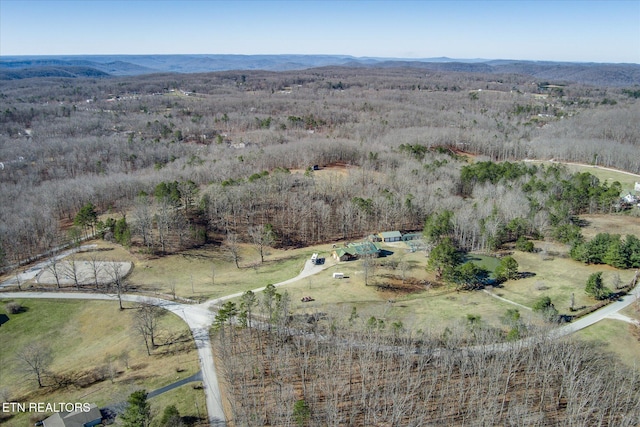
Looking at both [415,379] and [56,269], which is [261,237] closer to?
[56,269]

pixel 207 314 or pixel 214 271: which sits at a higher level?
pixel 207 314

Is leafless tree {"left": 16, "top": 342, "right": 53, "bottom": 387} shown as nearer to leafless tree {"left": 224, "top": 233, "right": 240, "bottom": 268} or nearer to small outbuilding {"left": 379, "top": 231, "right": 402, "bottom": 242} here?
leafless tree {"left": 224, "top": 233, "right": 240, "bottom": 268}

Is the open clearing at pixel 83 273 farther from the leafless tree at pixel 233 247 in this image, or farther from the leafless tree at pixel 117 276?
the leafless tree at pixel 233 247

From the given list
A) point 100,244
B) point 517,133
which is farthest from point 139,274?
point 517,133

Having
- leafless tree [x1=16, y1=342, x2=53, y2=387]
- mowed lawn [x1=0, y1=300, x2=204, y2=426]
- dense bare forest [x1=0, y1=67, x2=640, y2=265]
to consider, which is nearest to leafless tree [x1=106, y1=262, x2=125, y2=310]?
mowed lawn [x1=0, y1=300, x2=204, y2=426]

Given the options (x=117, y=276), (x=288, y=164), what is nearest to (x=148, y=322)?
(x=117, y=276)

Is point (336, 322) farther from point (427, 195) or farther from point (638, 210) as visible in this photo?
point (638, 210)
